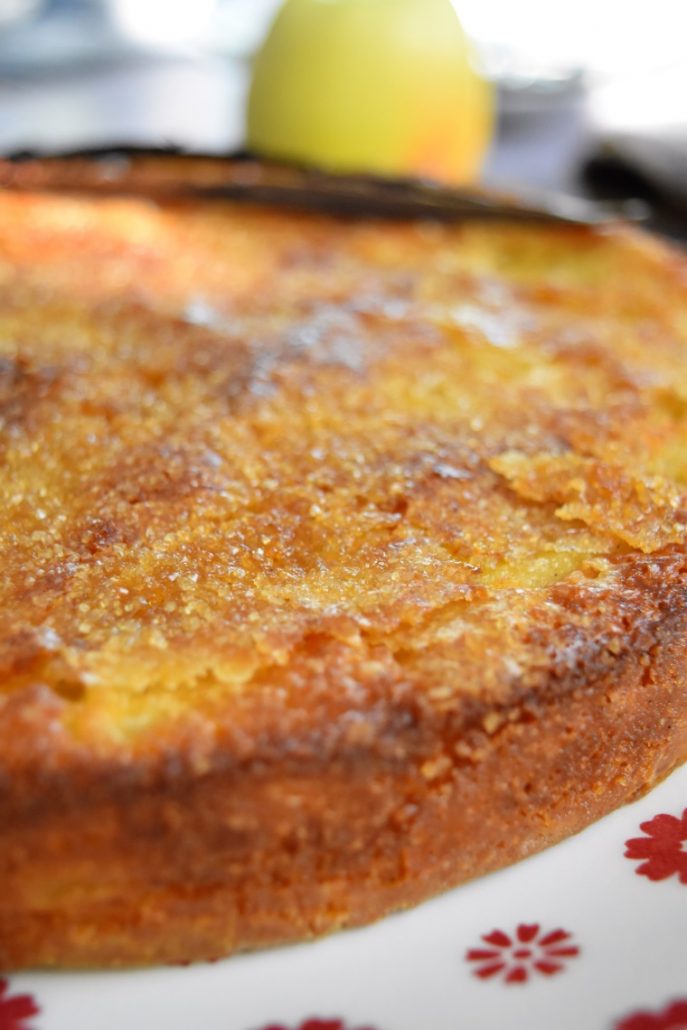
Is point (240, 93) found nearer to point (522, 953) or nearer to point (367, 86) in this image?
point (367, 86)

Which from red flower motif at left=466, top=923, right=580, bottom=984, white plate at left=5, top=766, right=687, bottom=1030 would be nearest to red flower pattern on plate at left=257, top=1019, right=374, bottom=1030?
white plate at left=5, top=766, right=687, bottom=1030

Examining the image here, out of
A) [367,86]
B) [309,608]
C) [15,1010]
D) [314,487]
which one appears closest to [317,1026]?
[15,1010]

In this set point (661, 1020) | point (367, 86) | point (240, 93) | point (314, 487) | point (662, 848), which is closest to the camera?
point (661, 1020)

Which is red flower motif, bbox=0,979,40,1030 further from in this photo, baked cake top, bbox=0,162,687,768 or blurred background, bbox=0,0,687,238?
blurred background, bbox=0,0,687,238

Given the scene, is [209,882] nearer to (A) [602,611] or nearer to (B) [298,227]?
(A) [602,611]

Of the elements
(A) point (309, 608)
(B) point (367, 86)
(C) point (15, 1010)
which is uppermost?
(B) point (367, 86)

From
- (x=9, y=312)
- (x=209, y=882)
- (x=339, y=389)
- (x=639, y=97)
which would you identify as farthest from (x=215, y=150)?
(x=639, y=97)
